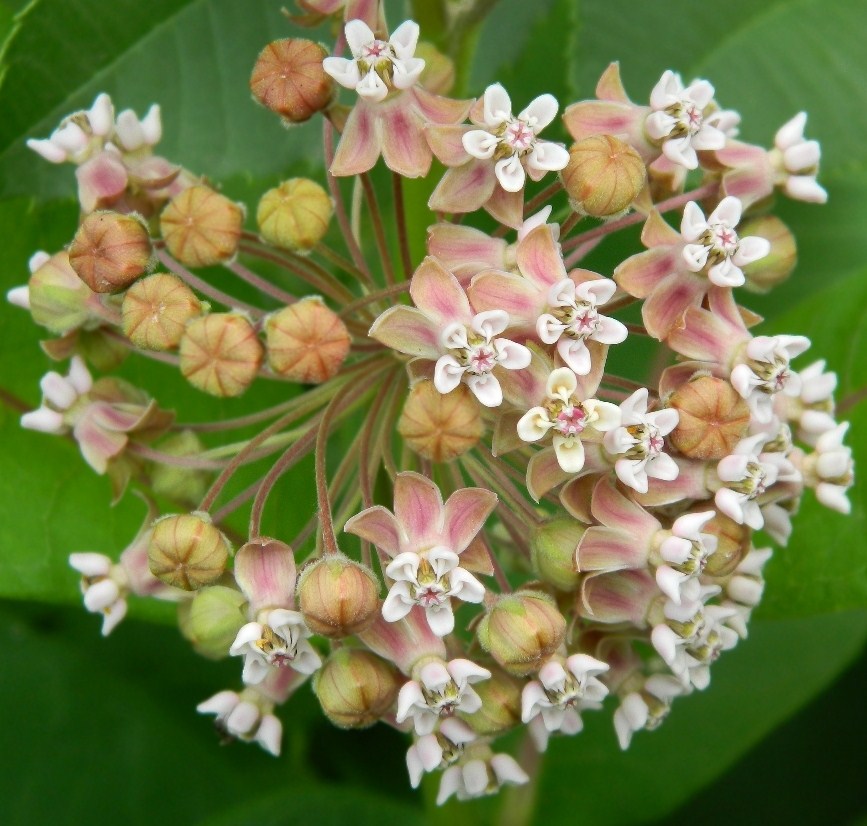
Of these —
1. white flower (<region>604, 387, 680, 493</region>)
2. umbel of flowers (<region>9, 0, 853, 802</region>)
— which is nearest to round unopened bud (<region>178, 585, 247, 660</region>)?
umbel of flowers (<region>9, 0, 853, 802</region>)

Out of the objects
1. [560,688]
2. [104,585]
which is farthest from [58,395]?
[560,688]

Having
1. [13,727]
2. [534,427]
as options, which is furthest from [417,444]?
[13,727]

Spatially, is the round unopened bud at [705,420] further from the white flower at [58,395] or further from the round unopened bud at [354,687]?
the white flower at [58,395]

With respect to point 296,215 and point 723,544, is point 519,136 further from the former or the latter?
point 723,544

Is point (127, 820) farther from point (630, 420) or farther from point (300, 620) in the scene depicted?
point (630, 420)

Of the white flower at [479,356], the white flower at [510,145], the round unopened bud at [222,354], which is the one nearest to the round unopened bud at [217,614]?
the round unopened bud at [222,354]

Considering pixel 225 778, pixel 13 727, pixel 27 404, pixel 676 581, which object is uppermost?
pixel 27 404
